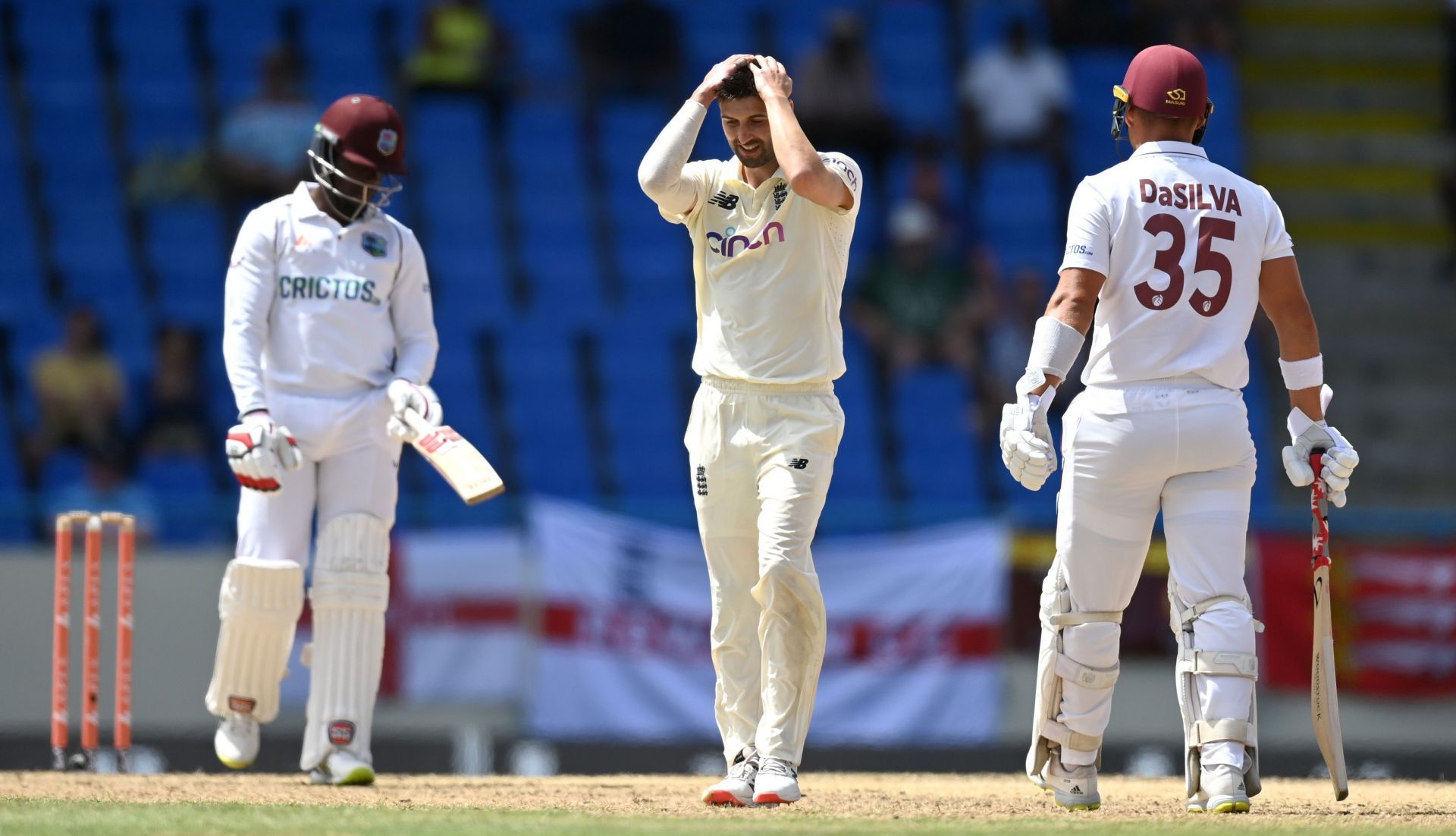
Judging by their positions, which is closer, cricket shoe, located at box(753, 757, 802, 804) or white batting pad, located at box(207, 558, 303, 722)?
cricket shoe, located at box(753, 757, 802, 804)

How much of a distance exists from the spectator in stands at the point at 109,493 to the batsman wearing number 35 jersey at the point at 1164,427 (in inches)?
230

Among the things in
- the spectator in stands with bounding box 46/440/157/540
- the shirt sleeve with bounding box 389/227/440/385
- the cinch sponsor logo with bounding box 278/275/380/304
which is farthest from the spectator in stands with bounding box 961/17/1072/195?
the cinch sponsor logo with bounding box 278/275/380/304

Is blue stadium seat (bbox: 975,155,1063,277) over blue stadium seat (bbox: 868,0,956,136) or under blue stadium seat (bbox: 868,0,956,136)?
under

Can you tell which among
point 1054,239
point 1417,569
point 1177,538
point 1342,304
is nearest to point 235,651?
point 1177,538

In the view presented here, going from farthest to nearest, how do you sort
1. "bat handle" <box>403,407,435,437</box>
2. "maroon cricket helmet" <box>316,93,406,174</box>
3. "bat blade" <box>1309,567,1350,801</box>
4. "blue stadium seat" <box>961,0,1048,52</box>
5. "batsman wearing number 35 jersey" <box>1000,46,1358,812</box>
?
"blue stadium seat" <box>961,0,1048,52</box>, "maroon cricket helmet" <box>316,93,406,174</box>, "bat handle" <box>403,407,435,437</box>, "bat blade" <box>1309,567,1350,801</box>, "batsman wearing number 35 jersey" <box>1000,46,1358,812</box>

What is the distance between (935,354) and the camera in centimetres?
1375

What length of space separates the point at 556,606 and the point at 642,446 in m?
3.13

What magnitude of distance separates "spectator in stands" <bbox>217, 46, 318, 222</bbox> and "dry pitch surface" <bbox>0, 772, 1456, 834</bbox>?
7.41 metres

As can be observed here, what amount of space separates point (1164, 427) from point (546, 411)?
26.6 ft

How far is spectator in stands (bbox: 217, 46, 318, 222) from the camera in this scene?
562 inches

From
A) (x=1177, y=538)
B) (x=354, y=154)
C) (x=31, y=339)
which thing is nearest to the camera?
(x=1177, y=538)

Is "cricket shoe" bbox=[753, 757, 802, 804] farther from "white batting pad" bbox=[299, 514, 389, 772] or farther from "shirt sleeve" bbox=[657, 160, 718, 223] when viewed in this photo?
"shirt sleeve" bbox=[657, 160, 718, 223]

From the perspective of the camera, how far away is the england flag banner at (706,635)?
34.0 feet

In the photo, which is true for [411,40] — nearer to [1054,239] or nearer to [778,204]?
[1054,239]
